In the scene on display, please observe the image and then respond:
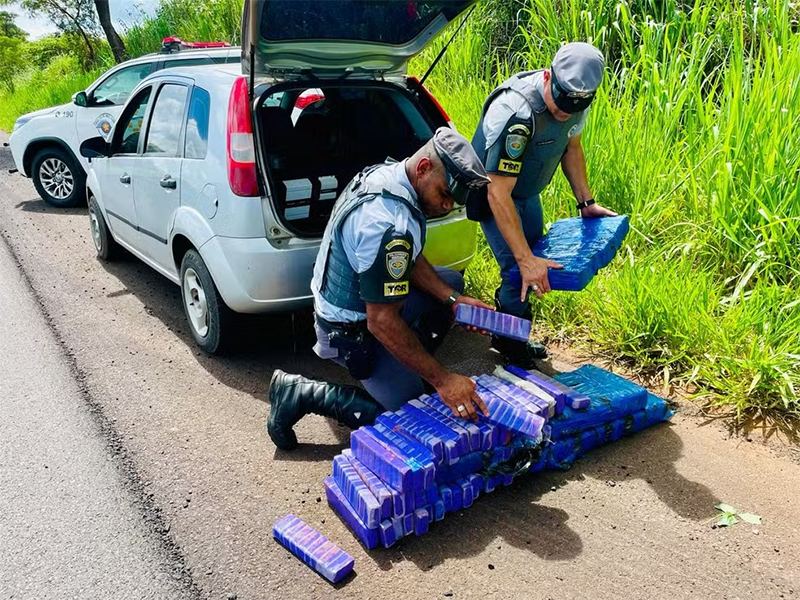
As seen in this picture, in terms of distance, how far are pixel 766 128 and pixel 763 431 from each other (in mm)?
1931

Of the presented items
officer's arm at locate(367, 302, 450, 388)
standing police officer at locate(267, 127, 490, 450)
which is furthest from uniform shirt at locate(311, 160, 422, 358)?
officer's arm at locate(367, 302, 450, 388)

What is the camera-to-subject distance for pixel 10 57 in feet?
95.0

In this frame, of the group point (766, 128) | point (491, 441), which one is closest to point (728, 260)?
point (766, 128)

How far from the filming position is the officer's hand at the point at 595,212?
3.47 m

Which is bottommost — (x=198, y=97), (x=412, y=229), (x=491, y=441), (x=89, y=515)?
(x=89, y=515)

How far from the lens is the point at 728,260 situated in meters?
3.94

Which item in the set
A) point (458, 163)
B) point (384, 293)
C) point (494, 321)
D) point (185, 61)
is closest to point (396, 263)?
point (384, 293)

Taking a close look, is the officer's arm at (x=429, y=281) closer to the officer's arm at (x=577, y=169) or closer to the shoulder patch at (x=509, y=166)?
the shoulder patch at (x=509, y=166)

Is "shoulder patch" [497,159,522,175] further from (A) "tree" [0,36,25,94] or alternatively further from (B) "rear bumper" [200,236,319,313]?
(A) "tree" [0,36,25,94]

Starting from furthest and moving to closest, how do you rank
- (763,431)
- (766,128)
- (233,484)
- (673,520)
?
(766,128)
(763,431)
(233,484)
(673,520)

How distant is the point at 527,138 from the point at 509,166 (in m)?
0.15

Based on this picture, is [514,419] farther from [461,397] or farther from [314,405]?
[314,405]

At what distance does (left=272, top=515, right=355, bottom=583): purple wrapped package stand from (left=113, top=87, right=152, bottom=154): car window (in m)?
3.15

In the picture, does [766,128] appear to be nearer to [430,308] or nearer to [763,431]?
[763,431]
